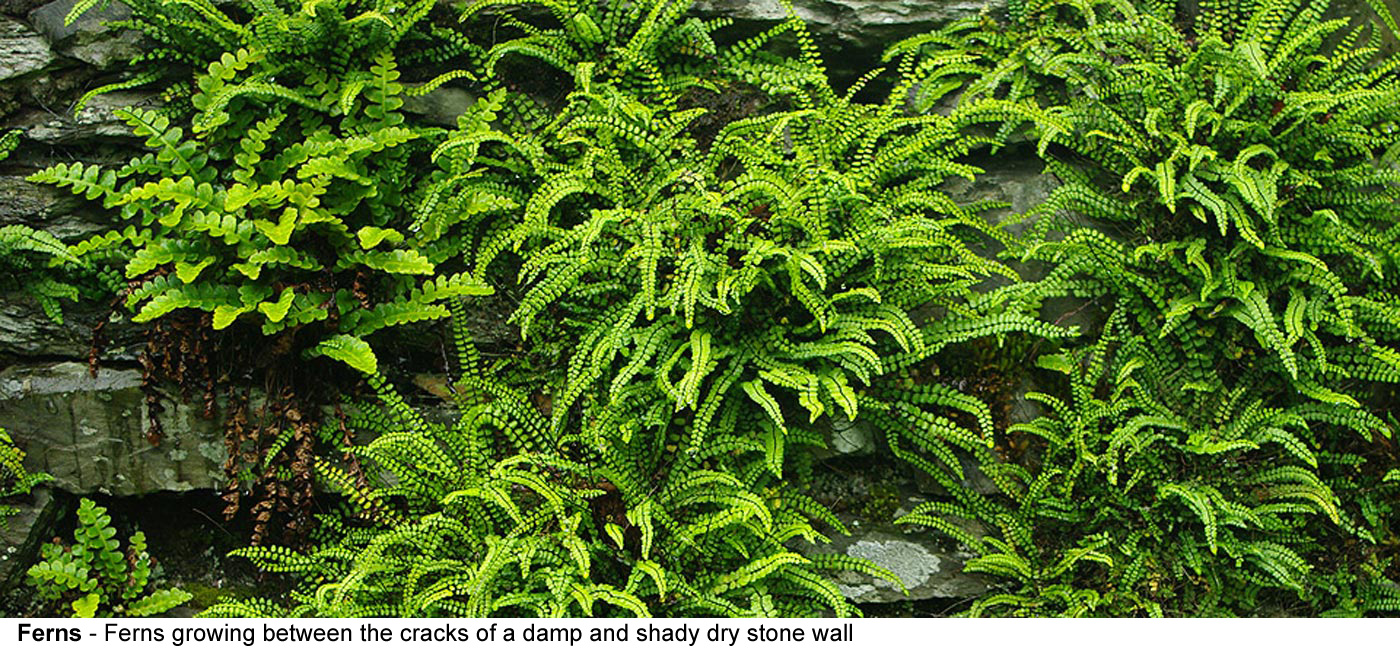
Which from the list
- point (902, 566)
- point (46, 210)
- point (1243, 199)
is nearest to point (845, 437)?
point (902, 566)

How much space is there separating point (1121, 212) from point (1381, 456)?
1.78 m

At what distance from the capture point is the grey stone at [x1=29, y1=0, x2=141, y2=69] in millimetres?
4703

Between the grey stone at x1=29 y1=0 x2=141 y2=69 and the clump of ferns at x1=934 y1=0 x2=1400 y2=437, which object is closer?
the clump of ferns at x1=934 y1=0 x2=1400 y2=437

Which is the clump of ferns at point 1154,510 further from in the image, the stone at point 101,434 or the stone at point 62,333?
the stone at point 62,333

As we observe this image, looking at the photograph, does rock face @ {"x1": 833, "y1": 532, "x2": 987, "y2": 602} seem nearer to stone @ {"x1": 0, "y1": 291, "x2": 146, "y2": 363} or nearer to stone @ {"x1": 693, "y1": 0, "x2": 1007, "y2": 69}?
stone @ {"x1": 693, "y1": 0, "x2": 1007, "y2": 69}

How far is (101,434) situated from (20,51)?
1.91 metres

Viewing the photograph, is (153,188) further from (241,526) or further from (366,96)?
(241,526)

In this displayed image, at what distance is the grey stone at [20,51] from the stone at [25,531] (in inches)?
78.9

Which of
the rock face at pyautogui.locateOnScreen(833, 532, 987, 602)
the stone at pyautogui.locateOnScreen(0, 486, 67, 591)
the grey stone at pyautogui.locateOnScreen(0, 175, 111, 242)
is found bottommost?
the stone at pyautogui.locateOnScreen(0, 486, 67, 591)

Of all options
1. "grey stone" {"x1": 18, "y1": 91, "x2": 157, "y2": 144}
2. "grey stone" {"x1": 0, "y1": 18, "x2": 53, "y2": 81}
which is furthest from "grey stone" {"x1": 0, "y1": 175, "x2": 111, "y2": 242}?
"grey stone" {"x1": 0, "y1": 18, "x2": 53, "y2": 81}

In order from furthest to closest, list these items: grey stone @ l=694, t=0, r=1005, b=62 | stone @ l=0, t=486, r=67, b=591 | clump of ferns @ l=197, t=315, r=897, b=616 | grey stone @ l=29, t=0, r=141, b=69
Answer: grey stone @ l=694, t=0, r=1005, b=62 < grey stone @ l=29, t=0, r=141, b=69 < stone @ l=0, t=486, r=67, b=591 < clump of ferns @ l=197, t=315, r=897, b=616

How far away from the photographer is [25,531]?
4.39 meters

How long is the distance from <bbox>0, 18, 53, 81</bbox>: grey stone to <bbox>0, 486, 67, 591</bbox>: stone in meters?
2.00
